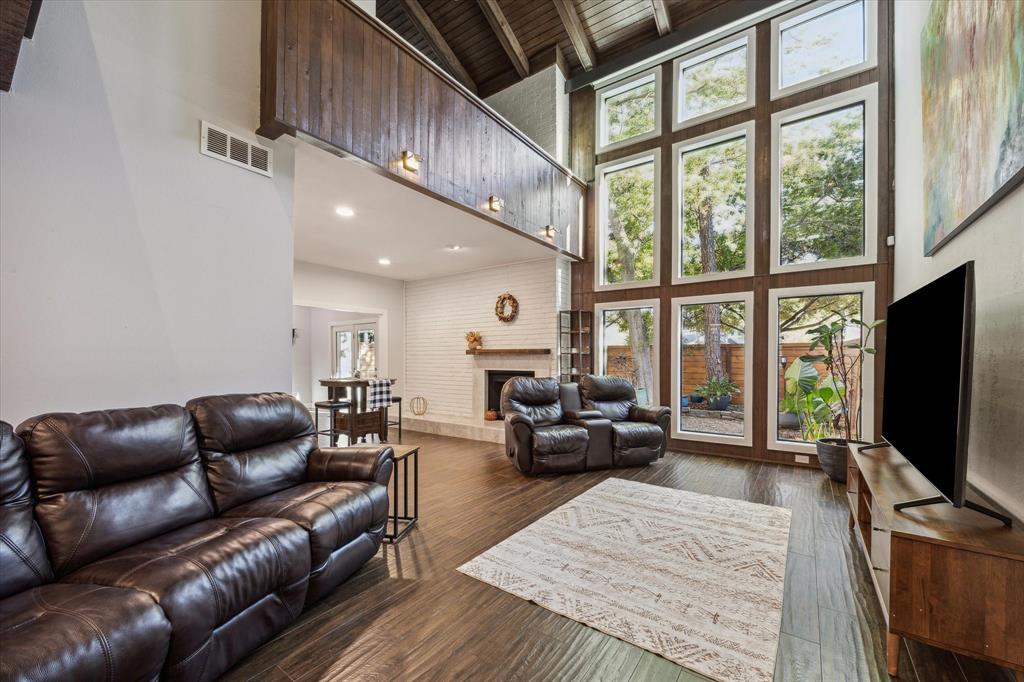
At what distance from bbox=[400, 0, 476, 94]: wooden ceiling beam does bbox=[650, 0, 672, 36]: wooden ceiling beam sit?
3188mm

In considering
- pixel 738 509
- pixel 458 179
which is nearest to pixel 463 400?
pixel 458 179

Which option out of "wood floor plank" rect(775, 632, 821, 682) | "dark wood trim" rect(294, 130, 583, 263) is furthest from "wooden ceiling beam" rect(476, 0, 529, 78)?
"wood floor plank" rect(775, 632, 821, 682)

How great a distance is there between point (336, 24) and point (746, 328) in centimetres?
514

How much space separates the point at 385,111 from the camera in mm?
3455

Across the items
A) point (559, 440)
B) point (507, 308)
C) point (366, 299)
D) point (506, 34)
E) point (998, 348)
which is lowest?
point (559, 440)

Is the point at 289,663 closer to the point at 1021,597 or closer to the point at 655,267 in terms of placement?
the point at 1021,597

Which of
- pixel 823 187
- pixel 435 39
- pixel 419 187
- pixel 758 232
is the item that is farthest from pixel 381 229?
pixel 823 187

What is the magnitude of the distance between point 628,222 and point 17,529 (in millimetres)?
6279

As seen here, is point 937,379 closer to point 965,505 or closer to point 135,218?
point 965,505

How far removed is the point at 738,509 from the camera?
11.1 ft

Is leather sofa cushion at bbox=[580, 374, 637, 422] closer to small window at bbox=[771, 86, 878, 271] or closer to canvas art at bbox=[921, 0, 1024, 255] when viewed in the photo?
small window at bbox=[771, 86, 878, 271]

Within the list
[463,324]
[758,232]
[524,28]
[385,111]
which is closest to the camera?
[385,111]

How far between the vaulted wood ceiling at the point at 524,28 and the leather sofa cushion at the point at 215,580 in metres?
6.93

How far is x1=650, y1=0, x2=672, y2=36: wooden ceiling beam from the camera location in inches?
218
